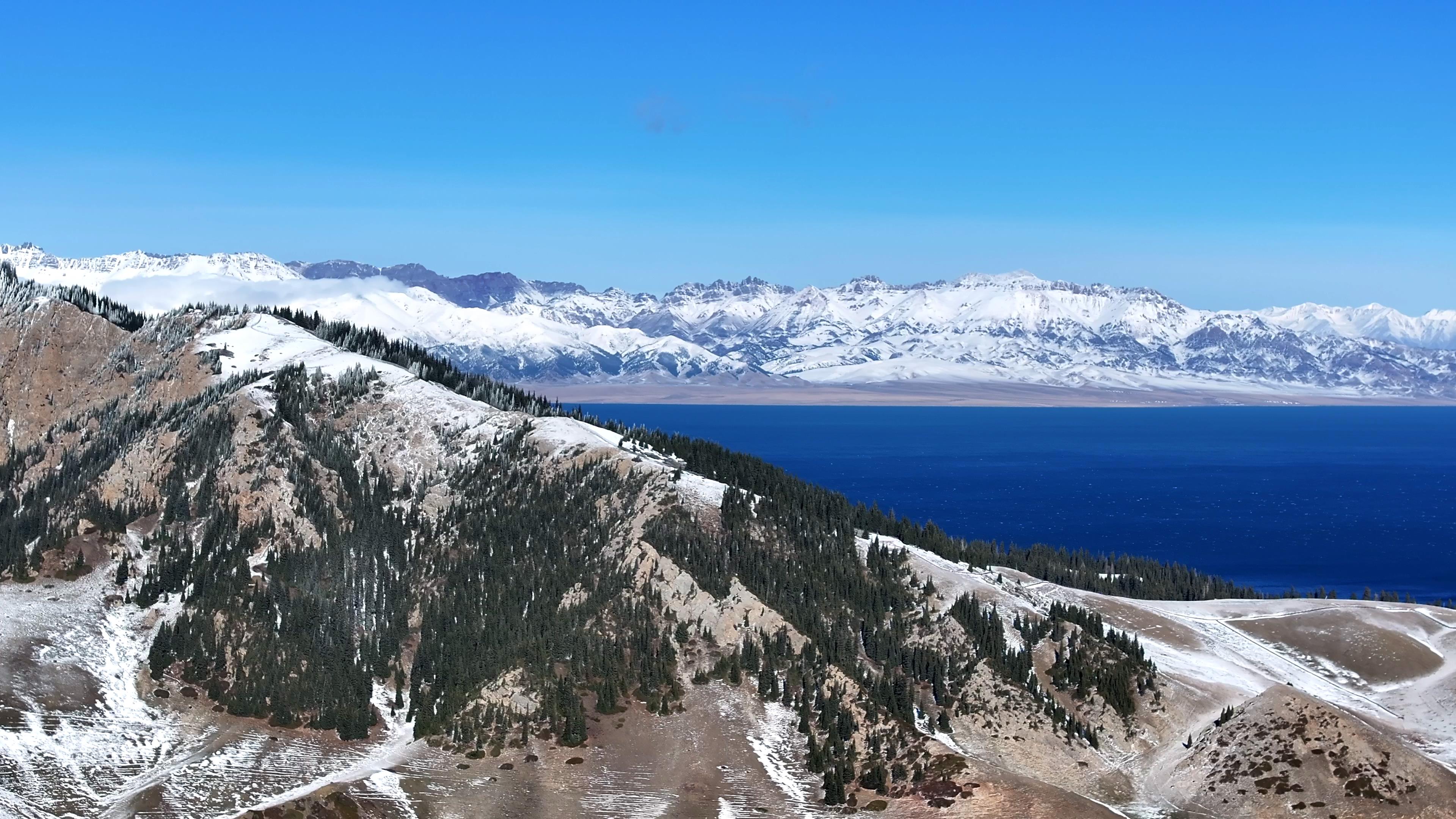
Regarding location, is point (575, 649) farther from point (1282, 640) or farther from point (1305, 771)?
point (1282, 640)

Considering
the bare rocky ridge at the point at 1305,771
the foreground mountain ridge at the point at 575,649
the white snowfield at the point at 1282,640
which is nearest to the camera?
the bare rocky ridge at the point at 1305,771

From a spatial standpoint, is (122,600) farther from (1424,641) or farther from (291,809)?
(1424,641)

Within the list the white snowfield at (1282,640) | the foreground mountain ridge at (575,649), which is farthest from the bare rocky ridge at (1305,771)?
the white snowfield at (1282,640)

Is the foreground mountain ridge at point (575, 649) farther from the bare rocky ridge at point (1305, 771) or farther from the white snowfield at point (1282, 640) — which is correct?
the white snowfield at point (1282, 640)

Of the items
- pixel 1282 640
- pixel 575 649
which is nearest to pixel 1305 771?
pixel 1282 640

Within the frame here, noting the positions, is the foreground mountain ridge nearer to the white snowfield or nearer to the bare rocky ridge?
the bare rocky ridge
